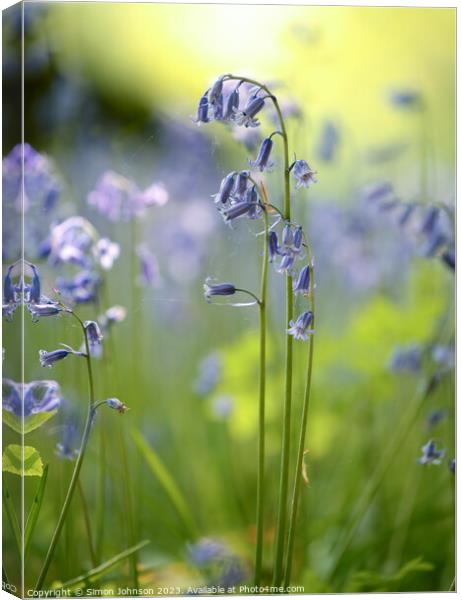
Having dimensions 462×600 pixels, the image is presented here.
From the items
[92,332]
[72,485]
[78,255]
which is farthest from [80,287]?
[72,485]

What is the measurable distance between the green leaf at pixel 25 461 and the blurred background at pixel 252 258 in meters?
0.02

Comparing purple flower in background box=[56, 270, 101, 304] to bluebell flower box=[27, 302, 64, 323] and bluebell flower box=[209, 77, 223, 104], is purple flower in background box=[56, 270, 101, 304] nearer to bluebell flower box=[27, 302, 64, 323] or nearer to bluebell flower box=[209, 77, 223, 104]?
bluebell flower box=[27, 302, 64, 323]

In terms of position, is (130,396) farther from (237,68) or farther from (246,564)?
(237,68)

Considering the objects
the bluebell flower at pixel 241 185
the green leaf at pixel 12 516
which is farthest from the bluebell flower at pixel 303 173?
the green leaf at pixel 12 516

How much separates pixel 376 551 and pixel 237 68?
1.19m

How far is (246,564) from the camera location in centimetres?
211

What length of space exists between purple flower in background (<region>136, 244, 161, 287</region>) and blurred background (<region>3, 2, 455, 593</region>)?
0.04 feet

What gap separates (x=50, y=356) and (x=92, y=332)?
0.32 feet

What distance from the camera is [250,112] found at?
70.1 inches

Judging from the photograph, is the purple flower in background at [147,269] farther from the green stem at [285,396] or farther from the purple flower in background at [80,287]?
the green stem at [285,396]

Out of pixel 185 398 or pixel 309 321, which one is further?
pixel 185 398

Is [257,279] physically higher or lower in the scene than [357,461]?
higher

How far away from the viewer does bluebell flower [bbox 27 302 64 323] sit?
73.6 inches

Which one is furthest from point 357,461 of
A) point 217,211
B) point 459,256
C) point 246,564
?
point 217,211
